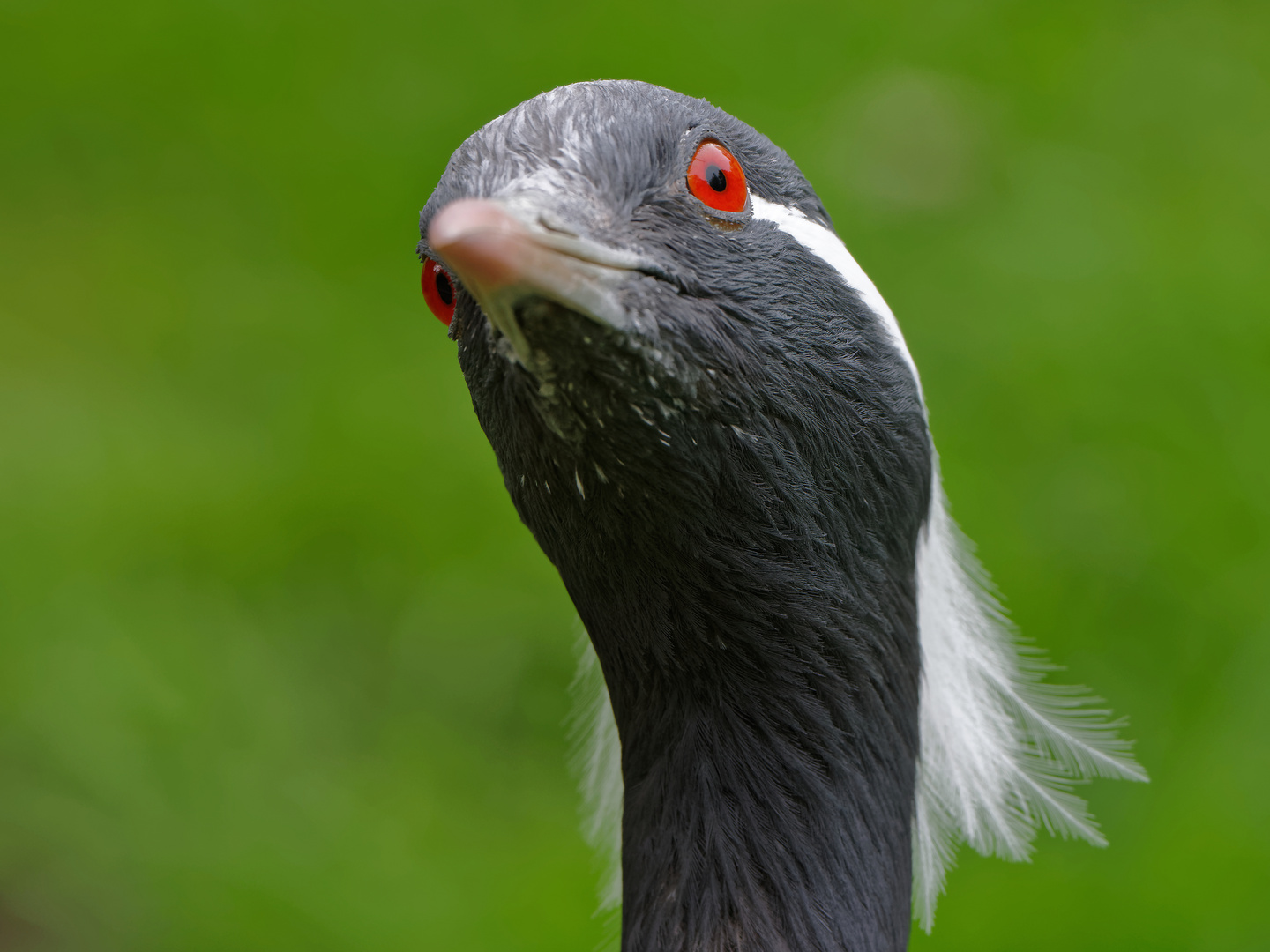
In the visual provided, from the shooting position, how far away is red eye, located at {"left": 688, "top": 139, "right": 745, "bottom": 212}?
8.74 ft

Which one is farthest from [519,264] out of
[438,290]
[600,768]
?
[600,768]

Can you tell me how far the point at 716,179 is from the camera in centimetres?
270

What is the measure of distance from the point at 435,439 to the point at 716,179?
16.4 feet

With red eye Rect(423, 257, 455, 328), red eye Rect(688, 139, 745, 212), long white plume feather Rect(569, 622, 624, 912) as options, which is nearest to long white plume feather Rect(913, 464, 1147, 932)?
long white plume feather Rect(569, 622, 624, 912)

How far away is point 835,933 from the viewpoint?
3096mm

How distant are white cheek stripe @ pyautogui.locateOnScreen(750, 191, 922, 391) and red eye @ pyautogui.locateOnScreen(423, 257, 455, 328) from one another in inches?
27.0

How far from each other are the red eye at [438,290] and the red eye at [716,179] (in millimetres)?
555

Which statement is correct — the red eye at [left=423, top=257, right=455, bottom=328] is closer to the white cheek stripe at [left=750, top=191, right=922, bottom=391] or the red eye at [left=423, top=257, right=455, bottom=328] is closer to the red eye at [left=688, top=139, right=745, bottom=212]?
the red eye at [left=688, top=139, right=745, bottom=212]

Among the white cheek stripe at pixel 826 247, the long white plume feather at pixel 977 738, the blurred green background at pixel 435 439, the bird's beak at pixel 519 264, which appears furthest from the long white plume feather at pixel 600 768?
the bird's beak at pixel 519 264

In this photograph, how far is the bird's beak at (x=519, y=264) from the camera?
2135 millimetres

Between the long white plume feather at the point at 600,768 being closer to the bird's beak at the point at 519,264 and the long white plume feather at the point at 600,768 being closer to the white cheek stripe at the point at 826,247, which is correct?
the white cheek stripe at the point at 826,247

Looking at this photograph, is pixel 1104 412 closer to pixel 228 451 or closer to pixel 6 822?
pixel 228 451

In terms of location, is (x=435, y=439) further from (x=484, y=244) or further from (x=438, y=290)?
(x=484, y=244)

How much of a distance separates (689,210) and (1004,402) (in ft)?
16.4
